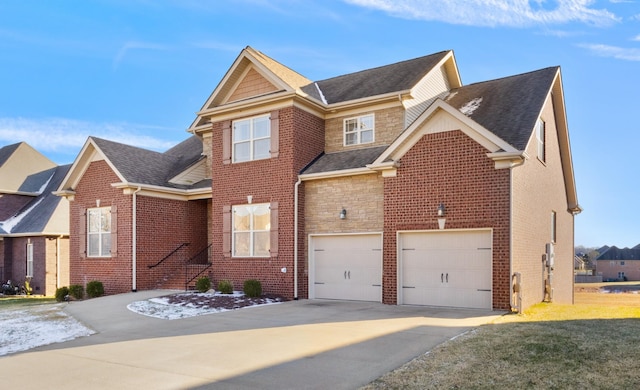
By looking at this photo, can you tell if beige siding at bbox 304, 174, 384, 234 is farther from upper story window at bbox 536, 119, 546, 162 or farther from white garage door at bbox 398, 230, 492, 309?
upper story window at bbox 536, 119, 546, 162

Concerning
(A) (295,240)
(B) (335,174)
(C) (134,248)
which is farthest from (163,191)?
(B) (335,174)

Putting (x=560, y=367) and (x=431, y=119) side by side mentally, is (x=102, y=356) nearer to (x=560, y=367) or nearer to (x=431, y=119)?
(x=560, y=367)

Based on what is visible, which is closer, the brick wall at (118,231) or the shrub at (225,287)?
the shrub at (225,287)

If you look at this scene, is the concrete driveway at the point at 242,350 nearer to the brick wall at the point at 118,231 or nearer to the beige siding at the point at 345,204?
the beige siding at the point at 345,204

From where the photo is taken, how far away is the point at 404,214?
13852mm

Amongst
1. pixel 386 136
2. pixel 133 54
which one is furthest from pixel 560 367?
pixel 133 54

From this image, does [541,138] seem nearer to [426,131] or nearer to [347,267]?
[426,131]

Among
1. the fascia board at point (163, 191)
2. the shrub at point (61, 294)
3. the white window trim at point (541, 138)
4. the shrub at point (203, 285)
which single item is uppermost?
the white window trim at point (541, 138)

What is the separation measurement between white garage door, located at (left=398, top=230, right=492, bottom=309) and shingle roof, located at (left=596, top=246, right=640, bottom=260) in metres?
A: 94.2

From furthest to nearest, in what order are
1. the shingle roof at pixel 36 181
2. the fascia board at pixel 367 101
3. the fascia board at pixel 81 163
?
1. the shingle roof at pixel 36 181
2. the fascia board at pixel 81 163
3. the fascia board at pixel 367 101

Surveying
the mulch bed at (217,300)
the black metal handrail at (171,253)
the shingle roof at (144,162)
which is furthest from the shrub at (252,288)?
the shingle roof at (144,162)

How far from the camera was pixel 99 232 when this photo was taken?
19.4m

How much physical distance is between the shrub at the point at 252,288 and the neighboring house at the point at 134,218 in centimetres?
316

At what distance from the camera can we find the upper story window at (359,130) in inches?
666
